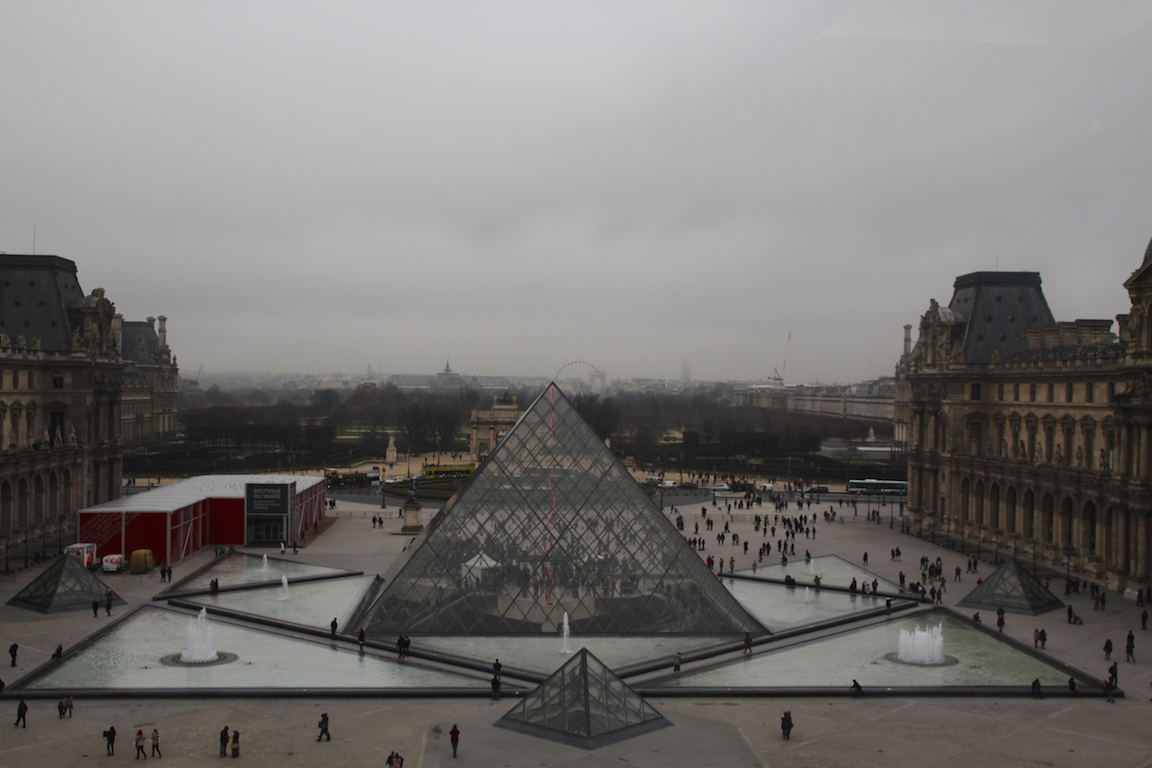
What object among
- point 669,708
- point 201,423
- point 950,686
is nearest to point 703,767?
point 669,708

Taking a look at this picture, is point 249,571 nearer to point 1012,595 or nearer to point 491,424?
point 1012,595

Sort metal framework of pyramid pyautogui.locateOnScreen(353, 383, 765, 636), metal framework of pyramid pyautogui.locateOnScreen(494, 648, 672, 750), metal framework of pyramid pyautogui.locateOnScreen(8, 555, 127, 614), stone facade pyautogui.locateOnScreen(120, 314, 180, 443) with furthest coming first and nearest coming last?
stone facade pyautogui.locateOnScreen(120, 314, 180, 443), metal framework of pyramid pyautogui.locateOnScreen(8, 555, 127, 614), metal framework of pyramid pyautogui.locateOnScreen(353, 383, 765, 636), metal framework of pyramid pyautogui.locateOnScreen(494, 648, 672, 750)

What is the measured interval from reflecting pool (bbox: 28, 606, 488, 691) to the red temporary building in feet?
34.2

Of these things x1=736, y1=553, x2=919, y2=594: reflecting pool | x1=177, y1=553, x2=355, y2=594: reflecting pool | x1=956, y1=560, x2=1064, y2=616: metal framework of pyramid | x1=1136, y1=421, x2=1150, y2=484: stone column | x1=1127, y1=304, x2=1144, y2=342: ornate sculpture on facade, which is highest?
x1=1127, y1=304, x2=1144, y2=342: ornate sculpture on facade

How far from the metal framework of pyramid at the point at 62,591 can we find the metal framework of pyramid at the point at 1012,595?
2451 centimetres

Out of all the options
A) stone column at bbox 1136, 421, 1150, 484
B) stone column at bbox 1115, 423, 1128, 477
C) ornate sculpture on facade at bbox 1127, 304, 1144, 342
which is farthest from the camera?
stone column at bbox 1115, 423, 1128, 477

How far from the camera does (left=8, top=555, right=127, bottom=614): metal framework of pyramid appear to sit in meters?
26.5

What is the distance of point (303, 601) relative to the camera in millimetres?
27875

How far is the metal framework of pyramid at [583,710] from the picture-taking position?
16703mm

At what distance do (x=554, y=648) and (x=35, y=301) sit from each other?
31335 mm

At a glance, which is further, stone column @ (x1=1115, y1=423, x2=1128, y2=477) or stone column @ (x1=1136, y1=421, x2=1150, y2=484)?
stone column @ (x1=1115, y1=423, x2=1128, y2=477)

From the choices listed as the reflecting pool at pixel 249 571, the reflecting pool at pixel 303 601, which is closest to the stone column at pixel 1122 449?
the reflecting pool at pixel 303 601

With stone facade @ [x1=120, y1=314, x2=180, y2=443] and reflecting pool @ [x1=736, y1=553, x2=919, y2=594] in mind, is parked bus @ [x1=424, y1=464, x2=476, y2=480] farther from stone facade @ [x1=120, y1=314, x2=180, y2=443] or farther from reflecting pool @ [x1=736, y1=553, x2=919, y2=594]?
reflecting pool @ [x1=736, y1=553, x2=919, y2=594]

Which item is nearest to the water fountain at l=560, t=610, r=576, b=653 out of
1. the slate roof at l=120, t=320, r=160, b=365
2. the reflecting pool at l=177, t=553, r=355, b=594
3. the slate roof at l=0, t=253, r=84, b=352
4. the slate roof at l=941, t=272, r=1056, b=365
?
the reflecting pool at l=177, t=553, r=355, b=594
